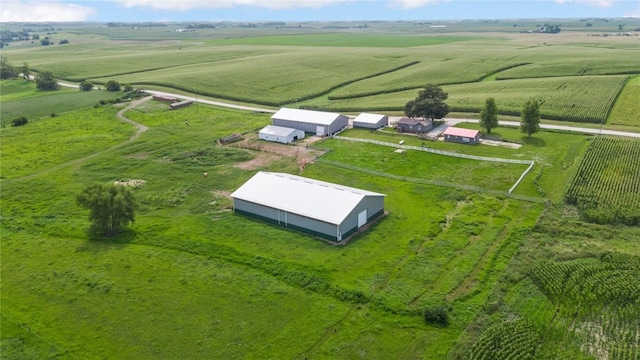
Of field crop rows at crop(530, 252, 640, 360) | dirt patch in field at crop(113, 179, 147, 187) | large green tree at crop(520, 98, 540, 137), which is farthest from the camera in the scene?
large green tree at crop(520, 98, 540, 137)

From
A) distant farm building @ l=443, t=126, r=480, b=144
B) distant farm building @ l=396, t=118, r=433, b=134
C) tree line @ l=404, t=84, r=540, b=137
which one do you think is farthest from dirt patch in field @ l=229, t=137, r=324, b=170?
distant farm building @ l=443, t=126, r=480, b=144

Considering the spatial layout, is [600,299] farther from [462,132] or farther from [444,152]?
[462,132]

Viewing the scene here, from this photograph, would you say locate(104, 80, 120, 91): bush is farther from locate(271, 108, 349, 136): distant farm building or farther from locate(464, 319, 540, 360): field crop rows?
locate(464, 319, 540, 360): field crop rows

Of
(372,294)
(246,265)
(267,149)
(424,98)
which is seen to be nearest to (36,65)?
(267,149)

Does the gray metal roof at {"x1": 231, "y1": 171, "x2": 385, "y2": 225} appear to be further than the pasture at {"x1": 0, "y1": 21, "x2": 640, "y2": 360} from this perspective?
Yes

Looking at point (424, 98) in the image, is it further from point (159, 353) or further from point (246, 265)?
point (159, 353)

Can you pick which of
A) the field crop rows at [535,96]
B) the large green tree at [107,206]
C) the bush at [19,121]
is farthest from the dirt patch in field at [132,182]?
the field crop rows at [535,96]
